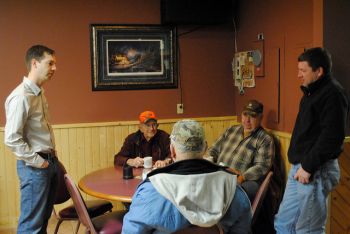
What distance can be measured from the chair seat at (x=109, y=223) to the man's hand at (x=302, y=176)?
1.14m

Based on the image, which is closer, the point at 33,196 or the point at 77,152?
the point at 33,196

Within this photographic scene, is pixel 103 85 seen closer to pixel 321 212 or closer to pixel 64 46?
pixel 64 46

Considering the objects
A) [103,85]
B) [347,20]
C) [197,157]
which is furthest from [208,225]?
[103,85]

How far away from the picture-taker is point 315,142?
2.62 meters

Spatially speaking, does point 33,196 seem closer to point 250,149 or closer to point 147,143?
point 147,143

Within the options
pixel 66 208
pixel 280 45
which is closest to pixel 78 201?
pixel 66 208

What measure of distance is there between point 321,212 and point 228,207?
121 cm

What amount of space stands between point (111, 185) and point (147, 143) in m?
0.88

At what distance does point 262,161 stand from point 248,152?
0.15 m

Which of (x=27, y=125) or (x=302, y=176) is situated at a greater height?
(x=27, y=125)

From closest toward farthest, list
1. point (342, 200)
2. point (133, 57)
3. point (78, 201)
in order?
point (78, 201) < point (342, 200) < point (133, 57)

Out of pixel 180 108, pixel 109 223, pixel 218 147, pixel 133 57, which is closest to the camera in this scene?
pixel 109 223

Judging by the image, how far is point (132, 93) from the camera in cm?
425

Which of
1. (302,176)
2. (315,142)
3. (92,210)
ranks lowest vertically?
(92,210)
